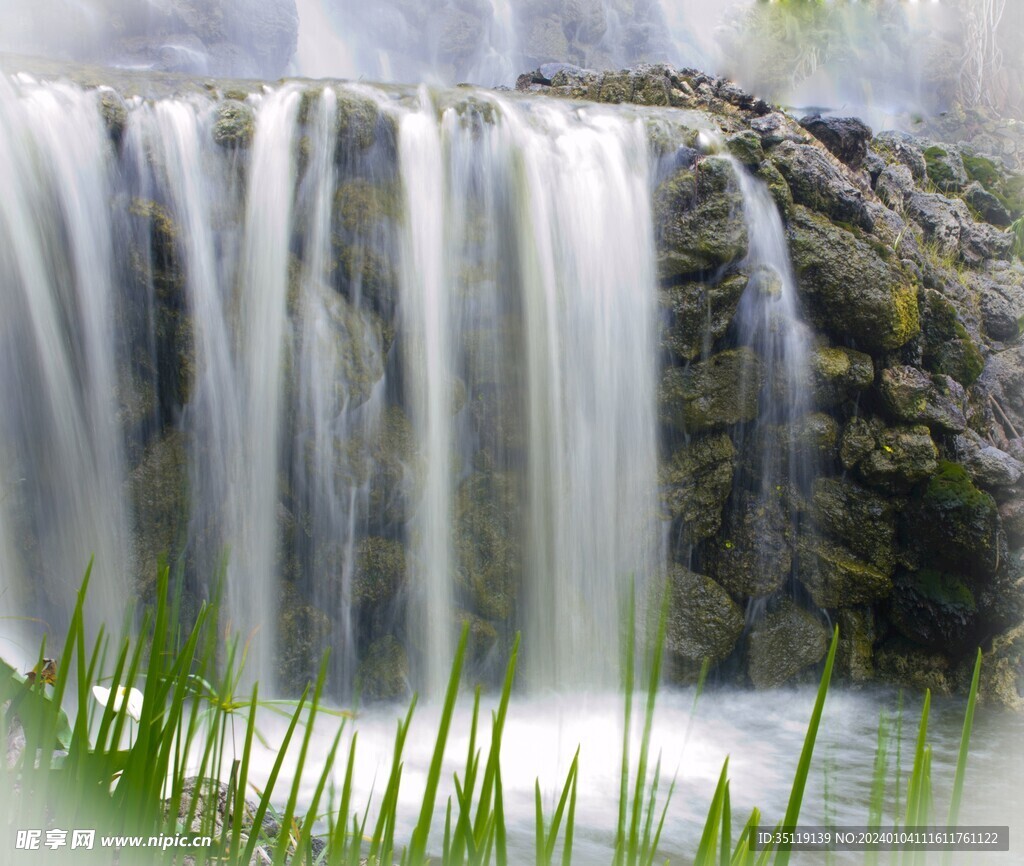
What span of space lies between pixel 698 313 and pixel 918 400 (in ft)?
5.43

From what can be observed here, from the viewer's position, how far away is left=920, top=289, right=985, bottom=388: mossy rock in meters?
6.15

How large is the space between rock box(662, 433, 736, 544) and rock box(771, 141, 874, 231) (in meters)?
1.85

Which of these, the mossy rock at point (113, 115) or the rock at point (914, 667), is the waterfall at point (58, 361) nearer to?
the mossy rock at point (113, 115)

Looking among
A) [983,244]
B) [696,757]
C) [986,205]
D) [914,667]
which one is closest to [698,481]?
[696,757]

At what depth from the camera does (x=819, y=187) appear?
5.93 metres

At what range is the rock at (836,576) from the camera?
226 inches

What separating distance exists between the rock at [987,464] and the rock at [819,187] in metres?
1.73

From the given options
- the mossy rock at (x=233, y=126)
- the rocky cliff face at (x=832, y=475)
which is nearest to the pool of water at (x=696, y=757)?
the rocky cliff face at (x=832, y=475)

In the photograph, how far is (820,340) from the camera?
5.73 meters

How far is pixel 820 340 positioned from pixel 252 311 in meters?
3.80

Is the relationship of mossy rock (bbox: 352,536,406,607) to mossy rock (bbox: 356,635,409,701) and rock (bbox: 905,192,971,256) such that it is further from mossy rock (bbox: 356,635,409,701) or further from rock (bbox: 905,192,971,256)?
rock (bbox: 905,192,971,256)

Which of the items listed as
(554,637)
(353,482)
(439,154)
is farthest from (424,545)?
(439,154)

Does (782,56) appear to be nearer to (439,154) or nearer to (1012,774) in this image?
(439,154)

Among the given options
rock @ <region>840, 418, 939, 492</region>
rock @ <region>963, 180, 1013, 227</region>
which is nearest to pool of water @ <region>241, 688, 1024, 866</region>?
rock @ <region>840, 418, 939, 492</region>
